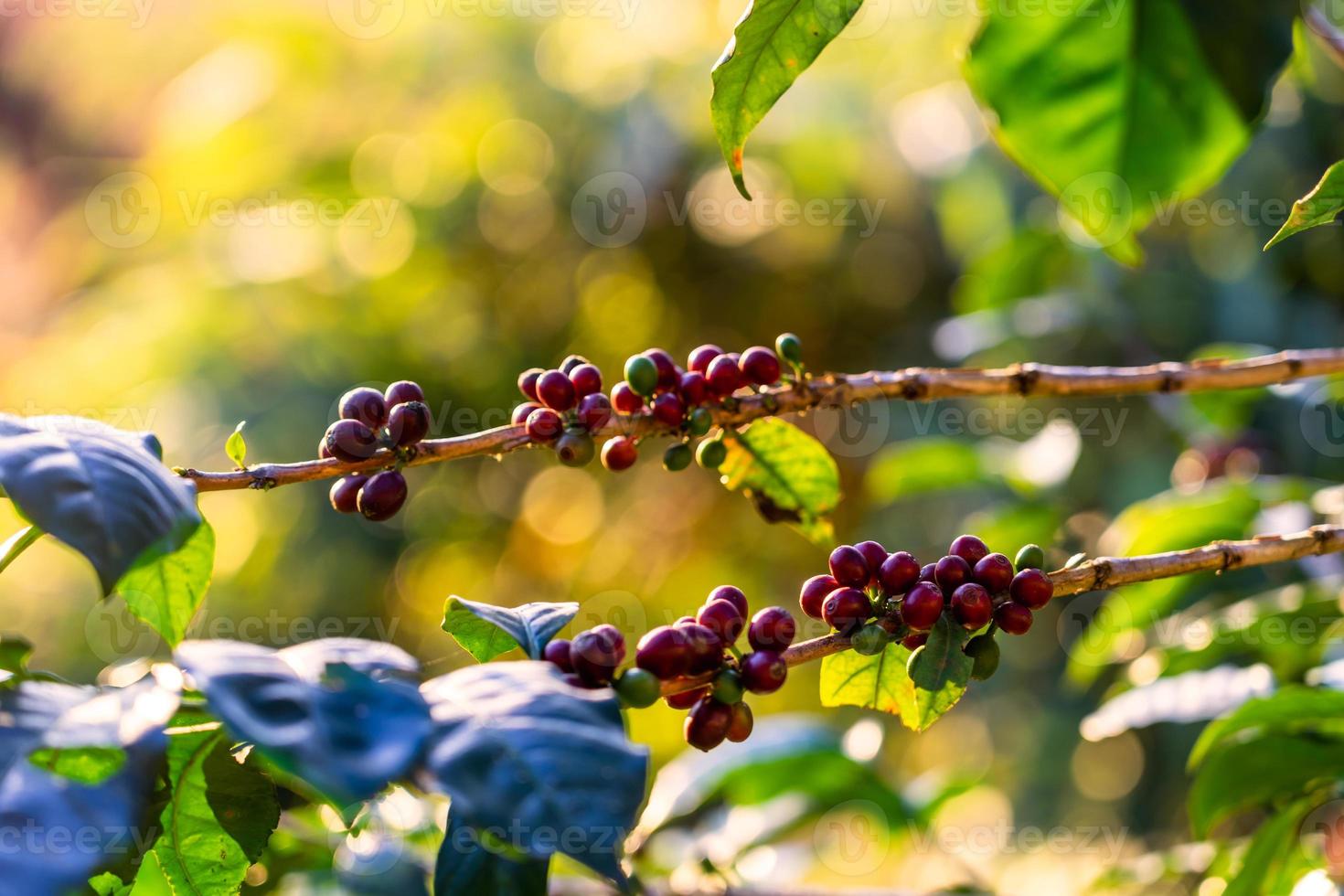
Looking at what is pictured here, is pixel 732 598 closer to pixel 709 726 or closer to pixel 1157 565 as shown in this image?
pixel 709 726

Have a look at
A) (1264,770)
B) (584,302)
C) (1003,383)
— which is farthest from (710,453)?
(584,302)

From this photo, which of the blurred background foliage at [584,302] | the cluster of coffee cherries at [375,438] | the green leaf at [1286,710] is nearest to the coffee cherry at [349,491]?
the cluster of coffee cherries at [375,438]

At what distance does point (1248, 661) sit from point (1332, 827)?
0.23m

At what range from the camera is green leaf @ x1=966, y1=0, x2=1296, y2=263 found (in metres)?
0.79

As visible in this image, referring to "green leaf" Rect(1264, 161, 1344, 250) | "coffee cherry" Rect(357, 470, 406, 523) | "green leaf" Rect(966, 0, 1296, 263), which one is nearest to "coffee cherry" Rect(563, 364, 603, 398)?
"coffee cherry" Rect(357, 470, 406, 523)

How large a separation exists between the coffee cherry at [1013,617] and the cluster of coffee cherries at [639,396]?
185 mm

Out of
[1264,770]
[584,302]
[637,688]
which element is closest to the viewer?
[637,688]

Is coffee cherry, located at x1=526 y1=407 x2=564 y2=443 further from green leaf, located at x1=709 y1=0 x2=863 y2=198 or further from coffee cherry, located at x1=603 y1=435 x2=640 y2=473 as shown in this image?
green leaf, located at x1=709 y1=0 x2=863 y2=198

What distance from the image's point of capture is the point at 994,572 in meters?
0.45

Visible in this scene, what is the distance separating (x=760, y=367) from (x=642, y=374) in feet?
0.24

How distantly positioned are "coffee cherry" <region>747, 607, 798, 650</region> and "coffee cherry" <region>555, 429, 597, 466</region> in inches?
5.7

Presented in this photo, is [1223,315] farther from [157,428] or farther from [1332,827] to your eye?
[157,428]

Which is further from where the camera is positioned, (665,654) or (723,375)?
(723,375)

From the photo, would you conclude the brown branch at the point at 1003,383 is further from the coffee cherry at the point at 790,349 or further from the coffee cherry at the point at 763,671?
the coffee cherry at the point at 763,671
